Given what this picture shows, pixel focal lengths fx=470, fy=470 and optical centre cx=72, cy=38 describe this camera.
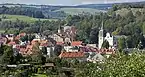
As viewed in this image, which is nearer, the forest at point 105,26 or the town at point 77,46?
the town at point 77,46

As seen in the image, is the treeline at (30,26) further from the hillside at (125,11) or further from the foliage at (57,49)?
the foliage at (57,49)

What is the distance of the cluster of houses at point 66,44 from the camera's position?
36906 mm

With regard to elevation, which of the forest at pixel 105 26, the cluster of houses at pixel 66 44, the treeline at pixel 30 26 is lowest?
the treeline at pixel 30 26

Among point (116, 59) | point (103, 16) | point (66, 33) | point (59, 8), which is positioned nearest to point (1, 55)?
point (116, 59)

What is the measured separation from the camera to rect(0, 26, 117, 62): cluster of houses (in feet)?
121

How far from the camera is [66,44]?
50688 mm

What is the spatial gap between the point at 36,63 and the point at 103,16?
47425 mm

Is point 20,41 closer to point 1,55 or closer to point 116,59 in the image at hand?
point 1,55

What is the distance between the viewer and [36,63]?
2619 centimetres

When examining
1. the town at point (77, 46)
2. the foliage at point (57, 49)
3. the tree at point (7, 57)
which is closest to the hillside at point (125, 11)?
the town at point (77, 46)

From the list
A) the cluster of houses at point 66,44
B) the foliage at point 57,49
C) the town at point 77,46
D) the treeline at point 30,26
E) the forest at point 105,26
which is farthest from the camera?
the treeline at point 30,26

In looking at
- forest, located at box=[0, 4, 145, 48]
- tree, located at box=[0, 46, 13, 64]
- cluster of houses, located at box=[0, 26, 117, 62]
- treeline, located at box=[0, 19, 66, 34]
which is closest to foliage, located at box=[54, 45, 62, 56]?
cluster of houses, located at box=[0, 26, 117, 62]

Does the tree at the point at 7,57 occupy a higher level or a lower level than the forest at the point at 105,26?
higher

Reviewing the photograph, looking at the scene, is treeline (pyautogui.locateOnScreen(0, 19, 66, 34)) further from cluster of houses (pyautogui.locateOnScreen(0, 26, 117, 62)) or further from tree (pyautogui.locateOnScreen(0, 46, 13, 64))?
tree (pyautogui.locateOnScreen(0, 46, 13, 64))
